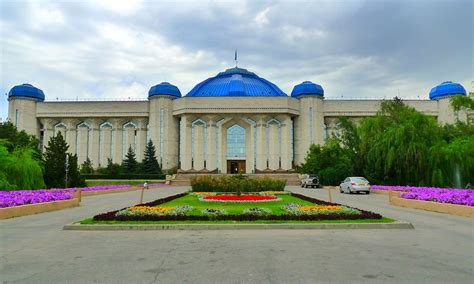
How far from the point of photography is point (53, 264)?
6457 mm

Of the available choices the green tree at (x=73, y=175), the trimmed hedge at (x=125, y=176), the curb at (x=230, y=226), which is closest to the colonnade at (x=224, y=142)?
the trimmed hedge at (x=125, y=176)

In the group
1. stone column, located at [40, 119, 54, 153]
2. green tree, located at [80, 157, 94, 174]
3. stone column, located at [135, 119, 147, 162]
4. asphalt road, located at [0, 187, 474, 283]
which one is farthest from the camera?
stone column, located at [40, 119, 54, 153]

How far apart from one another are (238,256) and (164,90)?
62437 millimetres

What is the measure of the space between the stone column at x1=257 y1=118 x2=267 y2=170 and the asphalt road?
54999mm

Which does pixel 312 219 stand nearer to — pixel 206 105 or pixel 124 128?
pixel 206 105

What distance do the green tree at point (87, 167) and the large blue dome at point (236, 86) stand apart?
2070 centimetres

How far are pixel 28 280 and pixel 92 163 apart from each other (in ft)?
217

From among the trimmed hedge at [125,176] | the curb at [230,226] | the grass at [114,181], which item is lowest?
the curb at [230,226]

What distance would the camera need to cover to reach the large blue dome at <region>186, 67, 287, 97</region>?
231ft

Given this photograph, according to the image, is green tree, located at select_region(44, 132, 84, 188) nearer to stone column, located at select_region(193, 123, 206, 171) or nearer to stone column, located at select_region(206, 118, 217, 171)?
stone column, located at select_region(193, 123, 206, 171)

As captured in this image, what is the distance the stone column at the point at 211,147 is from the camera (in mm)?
65500

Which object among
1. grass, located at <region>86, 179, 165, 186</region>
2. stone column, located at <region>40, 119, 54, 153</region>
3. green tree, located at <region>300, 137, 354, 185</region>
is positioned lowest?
grass, located at <region>86, 179, 165, 186</region>

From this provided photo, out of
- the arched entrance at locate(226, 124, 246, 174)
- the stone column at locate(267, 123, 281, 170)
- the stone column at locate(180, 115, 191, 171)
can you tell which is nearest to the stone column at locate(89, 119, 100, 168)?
the stone column at locate(180, 115, 191, 171)

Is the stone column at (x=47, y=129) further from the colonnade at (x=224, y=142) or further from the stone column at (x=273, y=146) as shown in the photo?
the stone column at (x=273, y=146)
